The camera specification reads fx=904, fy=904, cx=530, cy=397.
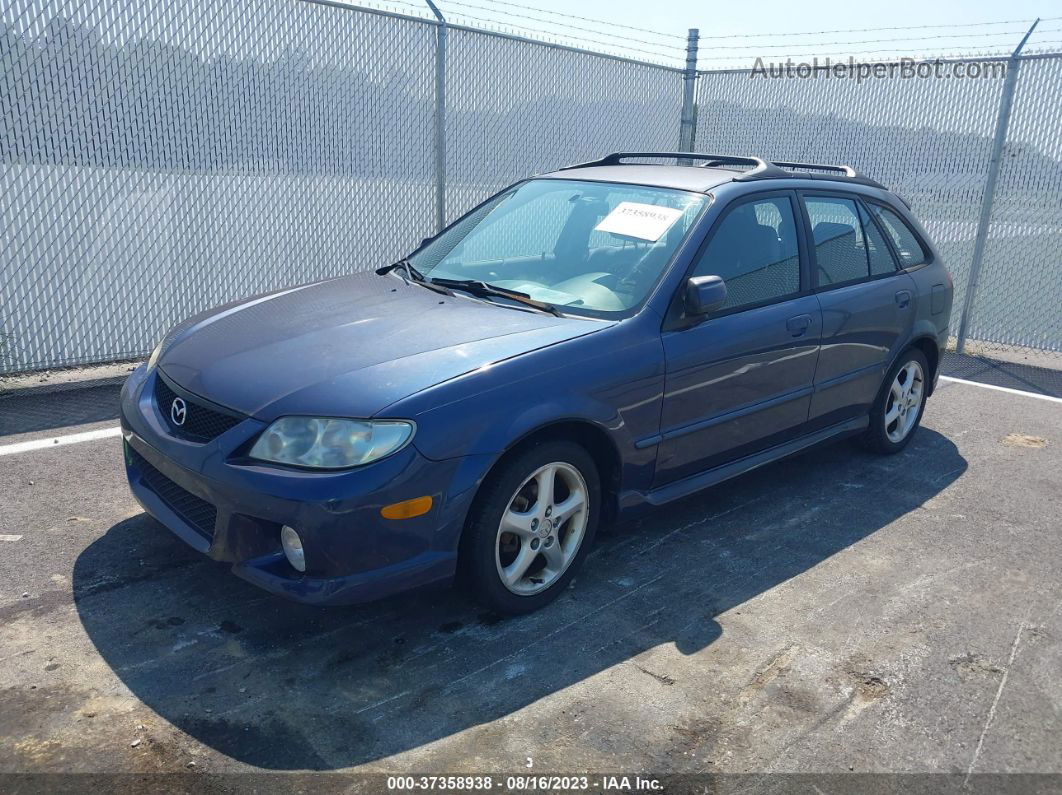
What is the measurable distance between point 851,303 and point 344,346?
2818mm

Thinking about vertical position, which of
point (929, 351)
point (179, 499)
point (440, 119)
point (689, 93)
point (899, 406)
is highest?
point (689, 93)

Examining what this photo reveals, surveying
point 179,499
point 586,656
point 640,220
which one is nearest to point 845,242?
point 640,220

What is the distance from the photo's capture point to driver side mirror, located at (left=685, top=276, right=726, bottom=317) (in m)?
3.85

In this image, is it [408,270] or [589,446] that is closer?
[589,446]

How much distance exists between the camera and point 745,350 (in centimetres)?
419

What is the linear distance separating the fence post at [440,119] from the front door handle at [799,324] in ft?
Answer: 14.1

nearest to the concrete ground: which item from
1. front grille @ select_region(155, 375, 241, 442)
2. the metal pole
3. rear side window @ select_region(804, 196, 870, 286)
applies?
front grille @ select_region(155, 375, 241, 442)

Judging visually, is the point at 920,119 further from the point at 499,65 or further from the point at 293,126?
the point at 293,126

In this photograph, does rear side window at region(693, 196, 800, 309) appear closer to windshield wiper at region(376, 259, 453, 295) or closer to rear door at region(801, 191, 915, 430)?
rear door at region(801, 191, 915, 430)

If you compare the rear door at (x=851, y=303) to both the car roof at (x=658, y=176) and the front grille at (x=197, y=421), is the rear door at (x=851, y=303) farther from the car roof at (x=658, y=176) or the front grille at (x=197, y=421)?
the front grille at (x=197, y=421)

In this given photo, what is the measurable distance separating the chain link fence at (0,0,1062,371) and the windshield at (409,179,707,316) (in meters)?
2.79

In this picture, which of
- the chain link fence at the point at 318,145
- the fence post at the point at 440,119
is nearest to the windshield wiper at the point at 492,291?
the chain link fence at the point at 318,145

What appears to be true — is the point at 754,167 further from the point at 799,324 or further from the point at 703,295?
the point at 703,295

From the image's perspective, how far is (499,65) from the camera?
27.7ft
